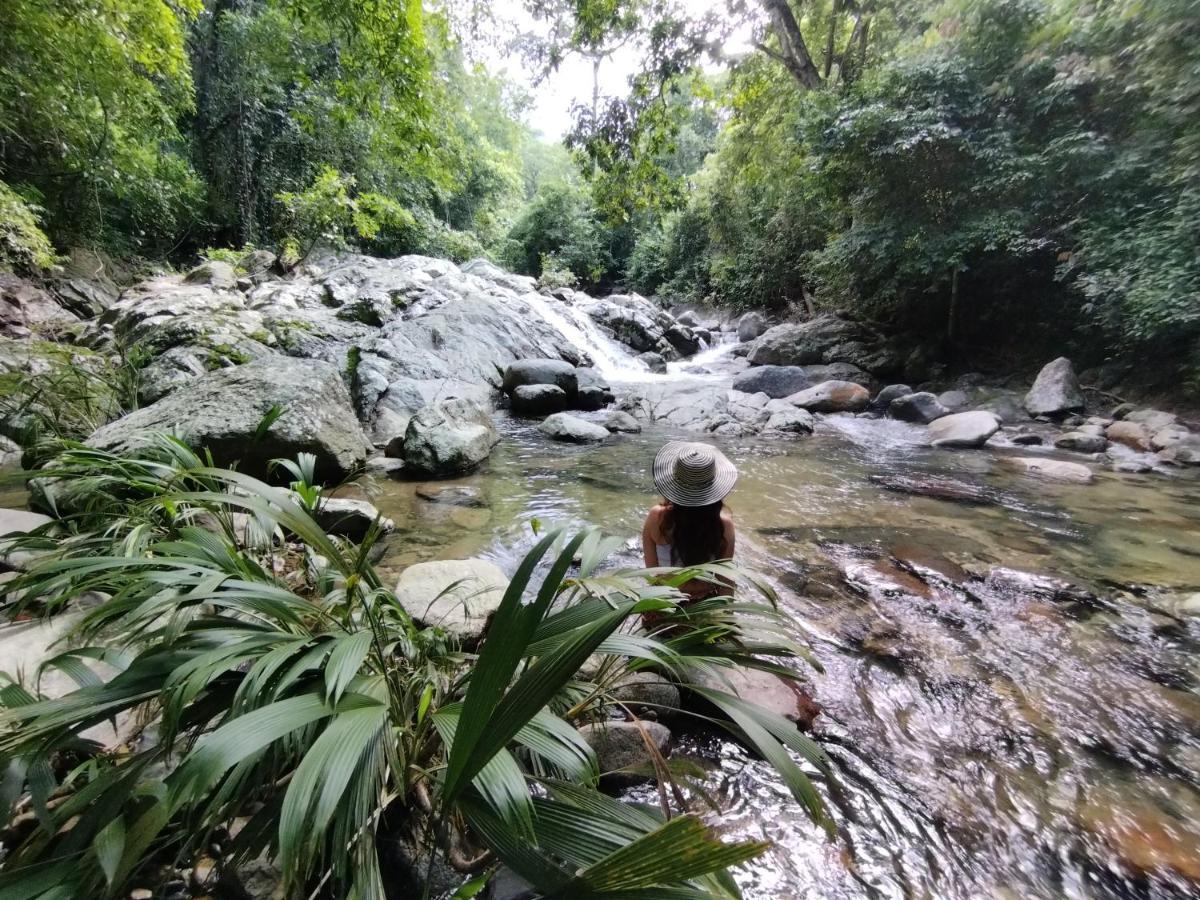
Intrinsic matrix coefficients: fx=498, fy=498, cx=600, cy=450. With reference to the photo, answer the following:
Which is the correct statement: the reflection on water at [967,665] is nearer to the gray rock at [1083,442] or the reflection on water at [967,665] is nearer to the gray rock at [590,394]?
the gray rock at [1083,442]

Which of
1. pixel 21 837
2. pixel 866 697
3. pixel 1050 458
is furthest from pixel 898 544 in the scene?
pixel 21 837

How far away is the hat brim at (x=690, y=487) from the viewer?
2152 millimetres

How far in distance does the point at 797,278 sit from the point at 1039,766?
43.6 feet

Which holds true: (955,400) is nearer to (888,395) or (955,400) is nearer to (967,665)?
(888,395)

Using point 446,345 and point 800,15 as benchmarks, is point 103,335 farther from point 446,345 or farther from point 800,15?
point 800,15

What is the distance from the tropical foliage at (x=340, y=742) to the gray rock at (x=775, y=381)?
840 centimetres

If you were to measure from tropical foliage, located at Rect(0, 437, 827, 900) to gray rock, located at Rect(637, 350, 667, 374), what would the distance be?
1039 cm

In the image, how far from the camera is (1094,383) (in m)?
7.38

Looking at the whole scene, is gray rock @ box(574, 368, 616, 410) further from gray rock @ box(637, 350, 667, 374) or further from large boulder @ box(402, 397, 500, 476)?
gray rock @ box(637, 350, 667, 374)

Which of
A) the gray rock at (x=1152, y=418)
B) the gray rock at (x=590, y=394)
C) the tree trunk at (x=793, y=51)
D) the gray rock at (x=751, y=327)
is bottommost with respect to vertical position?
the gray rock at (x=1152, y=418)

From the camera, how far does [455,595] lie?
7.40 ft

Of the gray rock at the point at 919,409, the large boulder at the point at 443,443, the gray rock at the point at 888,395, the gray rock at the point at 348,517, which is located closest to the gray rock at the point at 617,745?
the gray rock at the point at 348,517

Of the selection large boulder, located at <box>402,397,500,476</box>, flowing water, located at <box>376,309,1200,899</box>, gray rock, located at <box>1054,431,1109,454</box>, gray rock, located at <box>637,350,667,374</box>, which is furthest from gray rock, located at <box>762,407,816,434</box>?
gray rock, located at <box>637,350,667,374</box>

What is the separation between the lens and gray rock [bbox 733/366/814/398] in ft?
30.5
